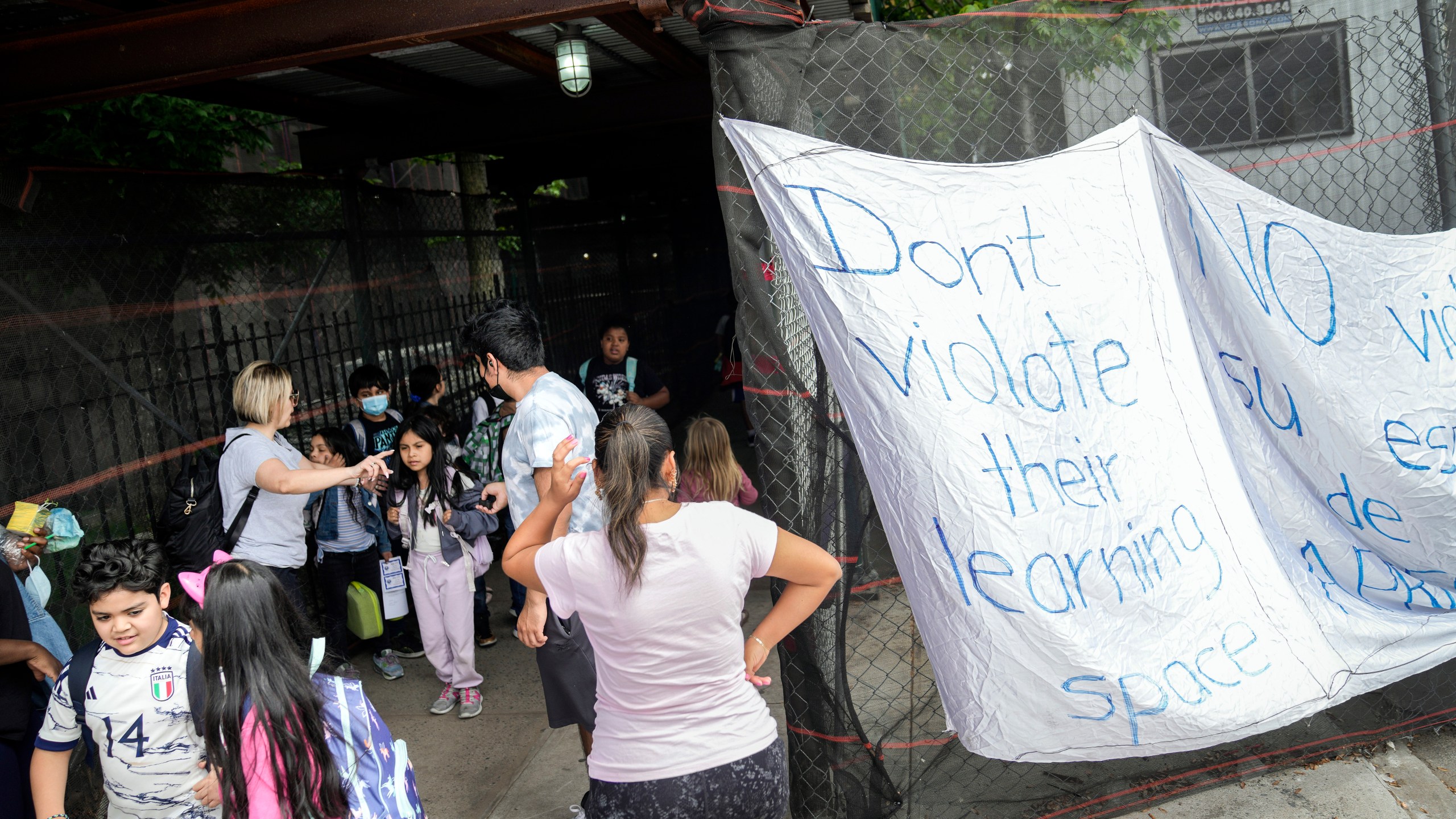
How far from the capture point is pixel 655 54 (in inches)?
243

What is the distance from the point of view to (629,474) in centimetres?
212

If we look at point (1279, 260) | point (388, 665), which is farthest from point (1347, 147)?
point (388, 665)

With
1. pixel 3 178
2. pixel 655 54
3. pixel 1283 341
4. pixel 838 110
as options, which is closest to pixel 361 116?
pixel 655 54

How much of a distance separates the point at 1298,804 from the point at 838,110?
102 inches

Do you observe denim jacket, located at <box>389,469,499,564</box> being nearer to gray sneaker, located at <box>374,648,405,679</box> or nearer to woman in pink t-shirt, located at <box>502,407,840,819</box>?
gray sneaker, located at <box>374,648,405,679</box>

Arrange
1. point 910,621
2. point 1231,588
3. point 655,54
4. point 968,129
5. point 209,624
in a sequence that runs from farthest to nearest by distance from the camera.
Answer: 1. point 655,54
2. point 910,621
3. point 968,129
4. point 1231,588
5. point 209,624

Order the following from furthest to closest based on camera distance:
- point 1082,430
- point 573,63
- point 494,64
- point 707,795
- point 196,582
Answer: point 494,64 → point 573,63 → point 1082,430 → point 196,582 → point 707,795

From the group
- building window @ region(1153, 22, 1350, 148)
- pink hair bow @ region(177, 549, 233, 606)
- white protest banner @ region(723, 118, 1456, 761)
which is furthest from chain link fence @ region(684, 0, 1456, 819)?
pink hair bow @ region(177, 549, 233, 606)

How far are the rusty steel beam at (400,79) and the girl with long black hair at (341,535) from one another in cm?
204

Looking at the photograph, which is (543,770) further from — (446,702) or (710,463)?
(710,463)

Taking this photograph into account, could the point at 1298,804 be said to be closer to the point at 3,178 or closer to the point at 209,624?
the point at 209,624

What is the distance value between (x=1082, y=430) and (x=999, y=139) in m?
0.90

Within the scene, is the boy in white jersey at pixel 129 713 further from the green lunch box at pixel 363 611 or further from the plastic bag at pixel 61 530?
the green lunch box at pixel 363 611

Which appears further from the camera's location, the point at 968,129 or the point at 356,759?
the point at 968,129
